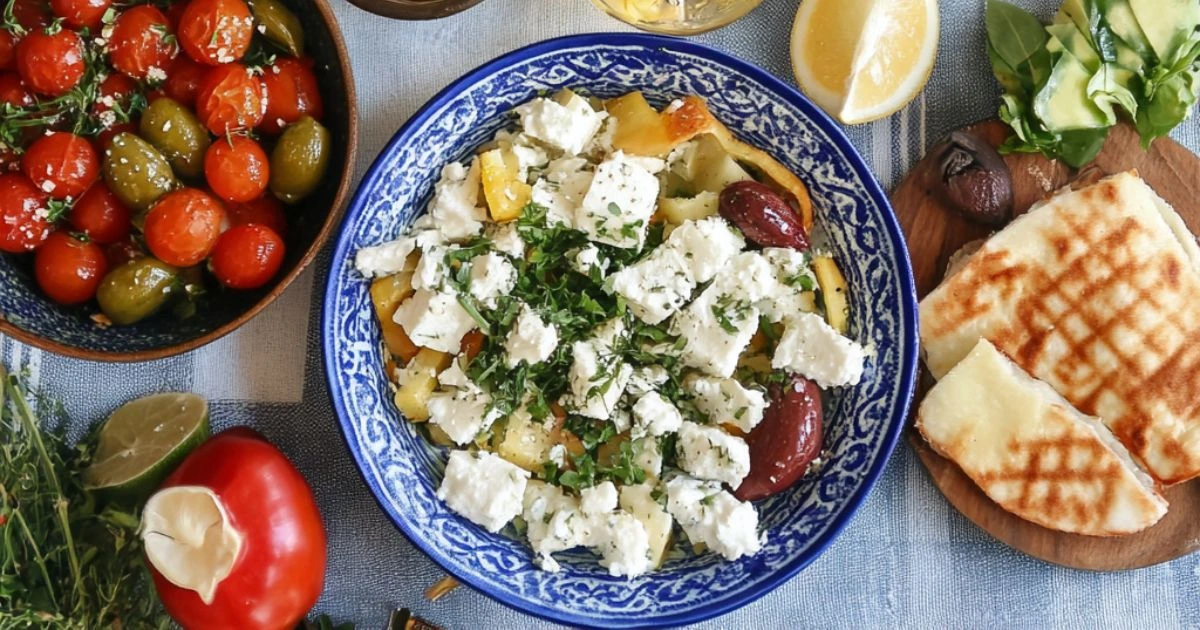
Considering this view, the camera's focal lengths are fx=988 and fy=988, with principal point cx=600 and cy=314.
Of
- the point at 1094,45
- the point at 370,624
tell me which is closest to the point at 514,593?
the point at 370,624

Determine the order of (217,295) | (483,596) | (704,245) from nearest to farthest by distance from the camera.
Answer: (704,245)
(217,295)
(483,596)

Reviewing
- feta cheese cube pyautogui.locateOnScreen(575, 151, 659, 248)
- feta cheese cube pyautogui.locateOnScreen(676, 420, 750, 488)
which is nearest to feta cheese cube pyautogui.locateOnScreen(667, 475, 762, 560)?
feta cheese cube pyautogui.locateOnScreen(676, 420, 750, 488)

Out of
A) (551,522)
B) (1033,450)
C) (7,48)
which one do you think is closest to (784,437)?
(551,522)

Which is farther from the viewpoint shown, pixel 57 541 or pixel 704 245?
pixel 57 541

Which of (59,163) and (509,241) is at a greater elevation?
(59,163)

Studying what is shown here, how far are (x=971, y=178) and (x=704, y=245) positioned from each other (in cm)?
62

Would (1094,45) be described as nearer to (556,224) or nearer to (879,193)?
(879,193)

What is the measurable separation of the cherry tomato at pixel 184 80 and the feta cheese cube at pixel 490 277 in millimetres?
607

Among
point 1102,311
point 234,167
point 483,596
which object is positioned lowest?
point 483,596

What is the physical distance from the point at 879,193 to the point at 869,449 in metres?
0.49

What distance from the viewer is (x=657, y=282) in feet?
6.07

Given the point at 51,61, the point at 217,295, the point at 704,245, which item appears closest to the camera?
the point at 51,61

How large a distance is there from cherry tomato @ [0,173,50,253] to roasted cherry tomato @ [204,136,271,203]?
30 centimetres

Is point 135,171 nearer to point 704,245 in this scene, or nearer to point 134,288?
point 134,288
